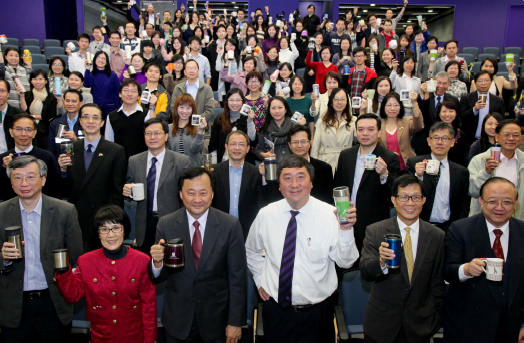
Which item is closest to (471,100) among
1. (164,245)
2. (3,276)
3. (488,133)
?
(488,133)

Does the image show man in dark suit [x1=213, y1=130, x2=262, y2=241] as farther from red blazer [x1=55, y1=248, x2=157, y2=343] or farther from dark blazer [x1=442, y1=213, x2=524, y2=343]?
dark blazer [x1=442, y1=213, x2=524, y2=343]

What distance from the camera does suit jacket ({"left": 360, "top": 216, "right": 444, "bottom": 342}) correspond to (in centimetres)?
232

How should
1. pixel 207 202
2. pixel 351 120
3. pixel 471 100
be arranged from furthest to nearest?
pixel 471 100, pixel 351 120, pixel 207 202

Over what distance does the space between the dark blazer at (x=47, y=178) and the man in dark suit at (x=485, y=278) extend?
123 inches

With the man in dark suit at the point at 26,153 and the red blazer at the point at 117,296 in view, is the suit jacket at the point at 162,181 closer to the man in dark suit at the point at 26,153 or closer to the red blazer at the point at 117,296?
the man in dark suit at the point at 26,153

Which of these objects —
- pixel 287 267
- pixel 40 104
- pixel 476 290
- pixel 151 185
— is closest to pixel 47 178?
pixel 151 185

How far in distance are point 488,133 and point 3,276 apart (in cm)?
440

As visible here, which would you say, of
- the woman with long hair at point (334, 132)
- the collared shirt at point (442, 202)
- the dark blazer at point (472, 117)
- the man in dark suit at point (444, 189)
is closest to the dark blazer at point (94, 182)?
the woman with long hair at point (334, 132)

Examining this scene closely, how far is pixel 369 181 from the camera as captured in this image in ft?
11.3

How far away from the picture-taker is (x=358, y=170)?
3592mm

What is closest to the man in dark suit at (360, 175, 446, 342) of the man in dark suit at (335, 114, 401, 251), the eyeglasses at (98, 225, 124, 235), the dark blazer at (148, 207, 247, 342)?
the dark blazer at (148, 207, 247, 342)

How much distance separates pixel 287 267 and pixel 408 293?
0.74m

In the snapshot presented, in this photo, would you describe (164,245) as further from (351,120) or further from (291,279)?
(351,120)

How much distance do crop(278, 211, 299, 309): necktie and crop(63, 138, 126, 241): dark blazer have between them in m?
1.79
